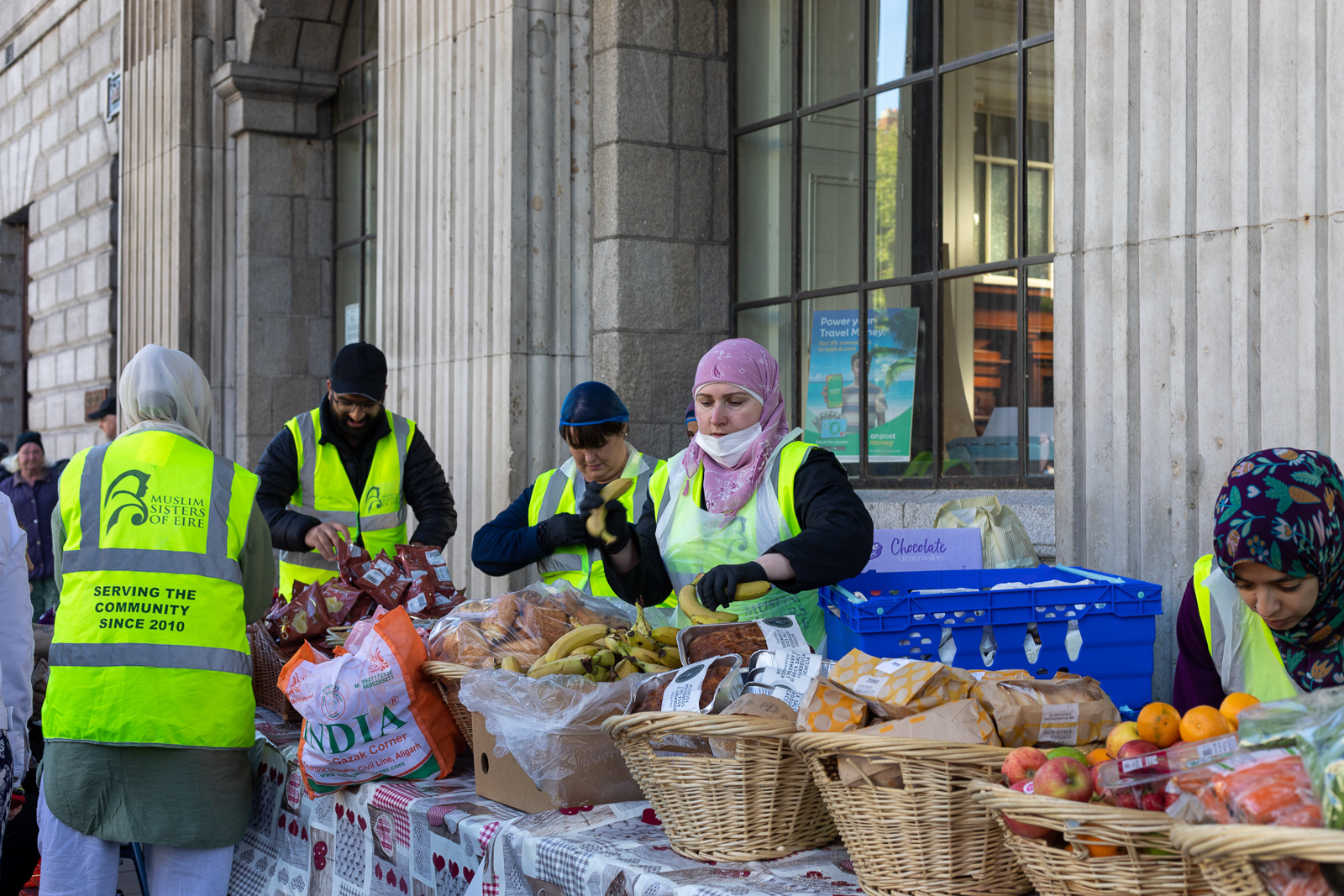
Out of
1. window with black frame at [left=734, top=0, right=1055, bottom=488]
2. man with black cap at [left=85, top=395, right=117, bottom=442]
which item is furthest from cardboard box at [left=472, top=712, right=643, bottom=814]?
man with black cap at [left=85, top=395, right=117, bottom=442]

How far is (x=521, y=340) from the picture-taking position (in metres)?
6.14

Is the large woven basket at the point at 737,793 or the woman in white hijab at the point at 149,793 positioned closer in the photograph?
the large woven basket at the point at 737,793

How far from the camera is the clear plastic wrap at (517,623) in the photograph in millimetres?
3115

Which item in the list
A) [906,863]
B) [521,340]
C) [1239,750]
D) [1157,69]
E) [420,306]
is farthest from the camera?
[420,306]

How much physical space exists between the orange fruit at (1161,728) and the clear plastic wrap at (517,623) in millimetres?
1452

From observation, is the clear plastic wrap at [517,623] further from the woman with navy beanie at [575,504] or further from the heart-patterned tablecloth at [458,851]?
the woman with navy beanie at [575,504]

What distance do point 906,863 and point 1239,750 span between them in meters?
0.55

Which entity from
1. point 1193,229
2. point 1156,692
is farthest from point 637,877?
point 1193,229

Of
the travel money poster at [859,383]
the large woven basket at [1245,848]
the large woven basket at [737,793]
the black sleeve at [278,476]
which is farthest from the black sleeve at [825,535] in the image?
the travel money poster at [859,383]

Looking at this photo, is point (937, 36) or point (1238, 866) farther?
point (937, 36)

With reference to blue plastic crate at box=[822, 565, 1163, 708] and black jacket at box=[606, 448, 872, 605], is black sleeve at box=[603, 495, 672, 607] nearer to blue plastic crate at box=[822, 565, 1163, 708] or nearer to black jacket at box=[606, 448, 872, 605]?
black jacket at box=[606, 448, 872, 605]

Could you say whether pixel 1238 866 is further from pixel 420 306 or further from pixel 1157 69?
pixel 420 306

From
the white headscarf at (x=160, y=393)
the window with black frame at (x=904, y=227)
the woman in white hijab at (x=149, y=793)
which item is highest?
the window with black frame at (x=904, y=227)

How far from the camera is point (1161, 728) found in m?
1.94
